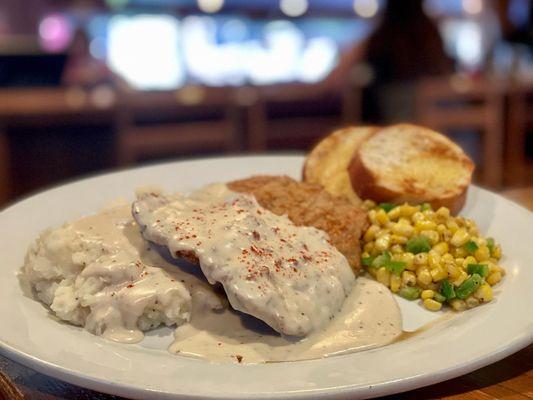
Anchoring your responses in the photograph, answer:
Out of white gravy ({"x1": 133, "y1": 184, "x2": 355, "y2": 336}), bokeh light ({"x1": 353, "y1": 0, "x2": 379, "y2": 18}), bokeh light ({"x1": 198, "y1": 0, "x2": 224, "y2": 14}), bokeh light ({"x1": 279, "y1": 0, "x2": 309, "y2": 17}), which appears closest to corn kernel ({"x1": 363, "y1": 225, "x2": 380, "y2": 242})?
white gravy ({"x1": 133, "y1": 184, "x2": 355, "y2": 336})

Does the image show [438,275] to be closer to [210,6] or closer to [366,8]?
[210,6]

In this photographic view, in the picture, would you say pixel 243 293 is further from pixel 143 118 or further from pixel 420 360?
pixel 143 118

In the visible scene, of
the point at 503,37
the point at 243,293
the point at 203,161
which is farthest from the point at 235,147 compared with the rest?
the point at 503,37

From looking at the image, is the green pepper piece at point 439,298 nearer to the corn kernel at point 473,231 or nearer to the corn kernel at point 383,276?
the corn kernel at point 383,276

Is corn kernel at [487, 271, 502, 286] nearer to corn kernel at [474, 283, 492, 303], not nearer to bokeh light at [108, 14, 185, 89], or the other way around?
corn kernel at [474, 283, 492, 303]

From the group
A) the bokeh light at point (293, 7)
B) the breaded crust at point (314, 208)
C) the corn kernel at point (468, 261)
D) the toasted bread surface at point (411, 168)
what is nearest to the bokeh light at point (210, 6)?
the bokeh light at point (293, 7)
